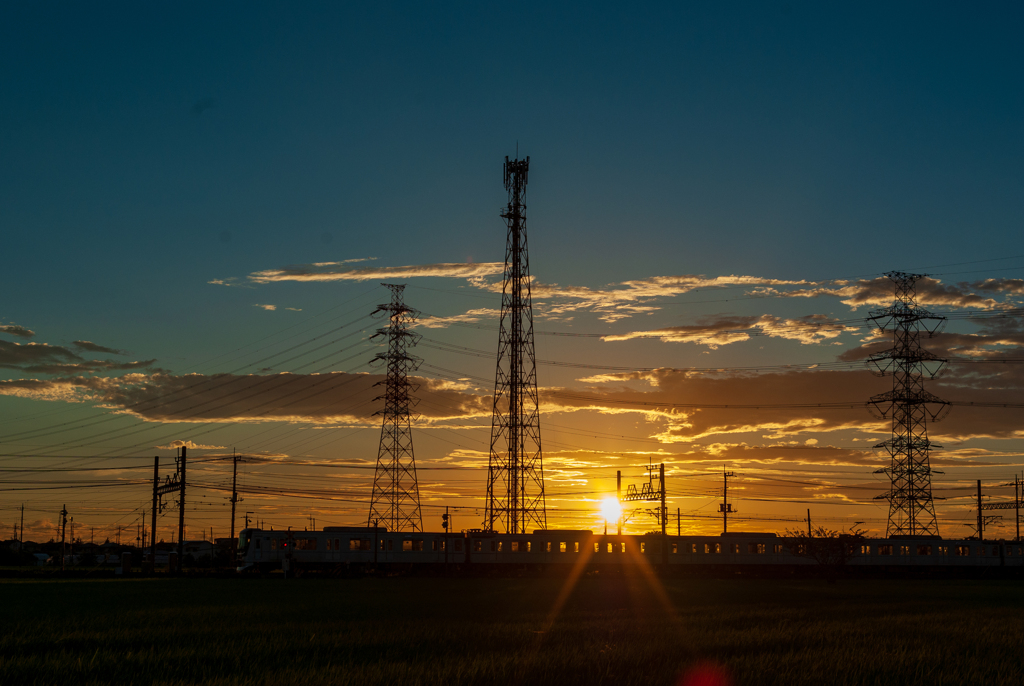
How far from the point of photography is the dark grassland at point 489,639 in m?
16.5

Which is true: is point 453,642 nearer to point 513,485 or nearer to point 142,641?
point 142,641

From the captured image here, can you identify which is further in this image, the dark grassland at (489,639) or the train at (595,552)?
the train at (595,552)

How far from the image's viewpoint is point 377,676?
15406 millimetres

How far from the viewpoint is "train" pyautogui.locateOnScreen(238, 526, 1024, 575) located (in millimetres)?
→ 57406

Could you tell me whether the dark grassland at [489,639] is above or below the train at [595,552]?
above

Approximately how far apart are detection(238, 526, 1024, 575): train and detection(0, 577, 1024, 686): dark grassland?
710 inches

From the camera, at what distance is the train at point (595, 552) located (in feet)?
188

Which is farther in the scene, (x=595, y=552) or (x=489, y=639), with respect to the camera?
(x=595, y=552)

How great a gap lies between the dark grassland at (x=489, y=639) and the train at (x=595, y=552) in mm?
18043

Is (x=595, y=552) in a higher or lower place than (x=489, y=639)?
lower

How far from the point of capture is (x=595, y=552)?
208ft

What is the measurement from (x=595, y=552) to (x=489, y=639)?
1689 inches

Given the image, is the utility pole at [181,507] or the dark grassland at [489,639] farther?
the utility pole at [181,507]

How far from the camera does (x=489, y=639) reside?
21.8m
